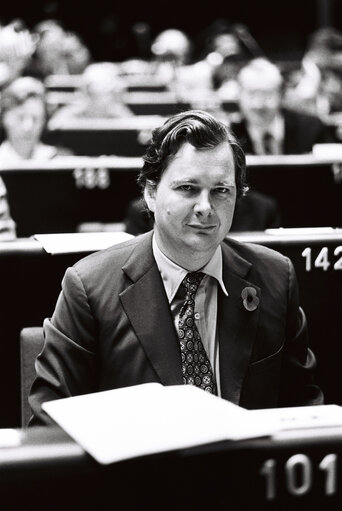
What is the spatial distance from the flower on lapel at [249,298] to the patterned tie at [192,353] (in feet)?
0.39

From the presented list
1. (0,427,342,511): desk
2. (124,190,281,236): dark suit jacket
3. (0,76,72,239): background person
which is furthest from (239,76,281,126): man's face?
(0,427,342,511): desk

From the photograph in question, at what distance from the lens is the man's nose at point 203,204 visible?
188 cm

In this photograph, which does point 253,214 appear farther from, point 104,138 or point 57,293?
point 104,138

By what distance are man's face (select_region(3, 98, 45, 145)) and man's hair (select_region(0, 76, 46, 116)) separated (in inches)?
1.2

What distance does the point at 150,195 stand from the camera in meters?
2.08

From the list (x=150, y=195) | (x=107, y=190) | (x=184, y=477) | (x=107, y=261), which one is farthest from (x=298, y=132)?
(x=184, y=477)

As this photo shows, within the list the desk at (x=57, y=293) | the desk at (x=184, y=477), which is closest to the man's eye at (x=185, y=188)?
the desk at (x=57, y=293)

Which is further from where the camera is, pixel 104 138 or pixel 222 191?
pixel 104 138

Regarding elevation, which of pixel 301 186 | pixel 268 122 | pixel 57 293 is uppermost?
pixel 268 122

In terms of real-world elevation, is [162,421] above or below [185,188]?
below

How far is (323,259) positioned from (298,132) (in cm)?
396

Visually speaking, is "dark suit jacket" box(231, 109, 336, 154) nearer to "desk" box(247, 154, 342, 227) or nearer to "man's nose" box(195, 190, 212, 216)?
"desk" box(247, 154, 342, 227)

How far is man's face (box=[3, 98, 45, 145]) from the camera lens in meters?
5.39

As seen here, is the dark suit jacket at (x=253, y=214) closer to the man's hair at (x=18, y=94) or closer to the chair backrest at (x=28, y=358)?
the man's hair at (x=18, y=94)
